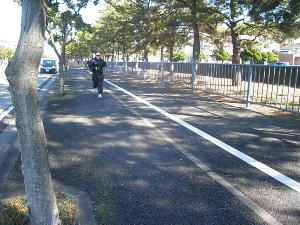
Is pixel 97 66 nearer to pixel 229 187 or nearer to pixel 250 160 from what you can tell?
pixel 250 160

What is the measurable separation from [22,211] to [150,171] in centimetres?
186

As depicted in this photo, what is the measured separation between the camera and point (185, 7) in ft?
66.2

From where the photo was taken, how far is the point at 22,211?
360cm

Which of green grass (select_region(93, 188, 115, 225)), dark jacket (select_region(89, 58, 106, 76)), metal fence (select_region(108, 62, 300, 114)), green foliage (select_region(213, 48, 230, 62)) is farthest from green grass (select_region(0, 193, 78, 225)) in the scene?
green foliage (select_region(213, 48, 230, 62))

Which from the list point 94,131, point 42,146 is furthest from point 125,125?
point 42,146

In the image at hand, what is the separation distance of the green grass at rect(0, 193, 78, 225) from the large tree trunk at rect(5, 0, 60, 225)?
0.23 metres

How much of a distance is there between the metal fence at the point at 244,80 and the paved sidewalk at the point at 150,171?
54.0 inches

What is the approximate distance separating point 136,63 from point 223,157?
2516 cm

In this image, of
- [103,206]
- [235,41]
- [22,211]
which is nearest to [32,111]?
[22,211]

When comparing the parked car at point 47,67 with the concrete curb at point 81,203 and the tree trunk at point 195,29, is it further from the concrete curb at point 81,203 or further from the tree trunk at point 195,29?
the concrete curb at point 81,203

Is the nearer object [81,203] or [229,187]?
[81,203]

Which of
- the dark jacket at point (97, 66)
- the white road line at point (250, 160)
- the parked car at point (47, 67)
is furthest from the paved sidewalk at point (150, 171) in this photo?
the parked car at point (47, 67)

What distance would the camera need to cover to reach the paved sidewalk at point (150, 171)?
144 inches

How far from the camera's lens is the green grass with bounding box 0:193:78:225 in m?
3.43
